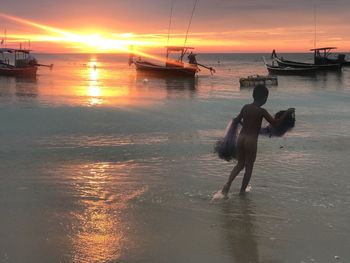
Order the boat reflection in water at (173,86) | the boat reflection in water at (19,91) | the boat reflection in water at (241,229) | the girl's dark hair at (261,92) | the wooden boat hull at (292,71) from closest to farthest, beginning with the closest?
1. the boat reflection in water at (241,229)
2. the girl's dark hair at (261,92)
3. the boat reflection in water at (19,91)
4. the boat reflection in water at (173,86)
5. the wooden boat hull at (292,71)

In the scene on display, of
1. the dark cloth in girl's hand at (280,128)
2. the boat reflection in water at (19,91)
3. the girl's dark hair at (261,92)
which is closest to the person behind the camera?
the girl's dark hair at (261,92)

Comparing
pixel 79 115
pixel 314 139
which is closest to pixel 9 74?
pixel 79 115

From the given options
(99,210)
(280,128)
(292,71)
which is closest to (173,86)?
(292,71)

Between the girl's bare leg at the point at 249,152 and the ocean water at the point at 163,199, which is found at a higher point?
the girl's bare leg at the point at 249,152

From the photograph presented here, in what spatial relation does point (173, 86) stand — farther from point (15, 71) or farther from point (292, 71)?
point (292, 71)

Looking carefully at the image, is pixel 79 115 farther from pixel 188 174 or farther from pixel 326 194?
pixel 326 194

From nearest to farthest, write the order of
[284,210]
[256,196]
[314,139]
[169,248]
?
[169,248] < [284,210] < [256,196] < [314,139]

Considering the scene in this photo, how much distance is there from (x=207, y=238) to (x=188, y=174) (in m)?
2.73

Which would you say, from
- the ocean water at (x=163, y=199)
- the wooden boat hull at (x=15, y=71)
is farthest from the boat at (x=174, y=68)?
the ocean water at (x=163, y=199)

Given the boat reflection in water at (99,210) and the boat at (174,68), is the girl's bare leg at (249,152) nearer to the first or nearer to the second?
the boat reflection in water at (99,210)

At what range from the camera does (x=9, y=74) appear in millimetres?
39406

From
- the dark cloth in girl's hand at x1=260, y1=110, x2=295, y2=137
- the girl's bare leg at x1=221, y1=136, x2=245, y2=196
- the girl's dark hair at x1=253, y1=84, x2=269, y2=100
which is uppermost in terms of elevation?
the girl's dark hair at x1=253, y1=84, x2=269, y2=100

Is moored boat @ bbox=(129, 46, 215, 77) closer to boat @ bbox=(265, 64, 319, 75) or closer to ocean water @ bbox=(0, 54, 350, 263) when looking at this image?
boat @ bbox=(265, 64, 319, 75)

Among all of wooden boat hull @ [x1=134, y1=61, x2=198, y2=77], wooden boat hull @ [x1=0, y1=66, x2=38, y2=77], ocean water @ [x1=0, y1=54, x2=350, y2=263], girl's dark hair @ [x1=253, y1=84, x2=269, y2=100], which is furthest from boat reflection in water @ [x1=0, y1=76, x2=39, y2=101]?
girl's dark hair @ [x1=253, y1=84, x2=269, y2=100]
